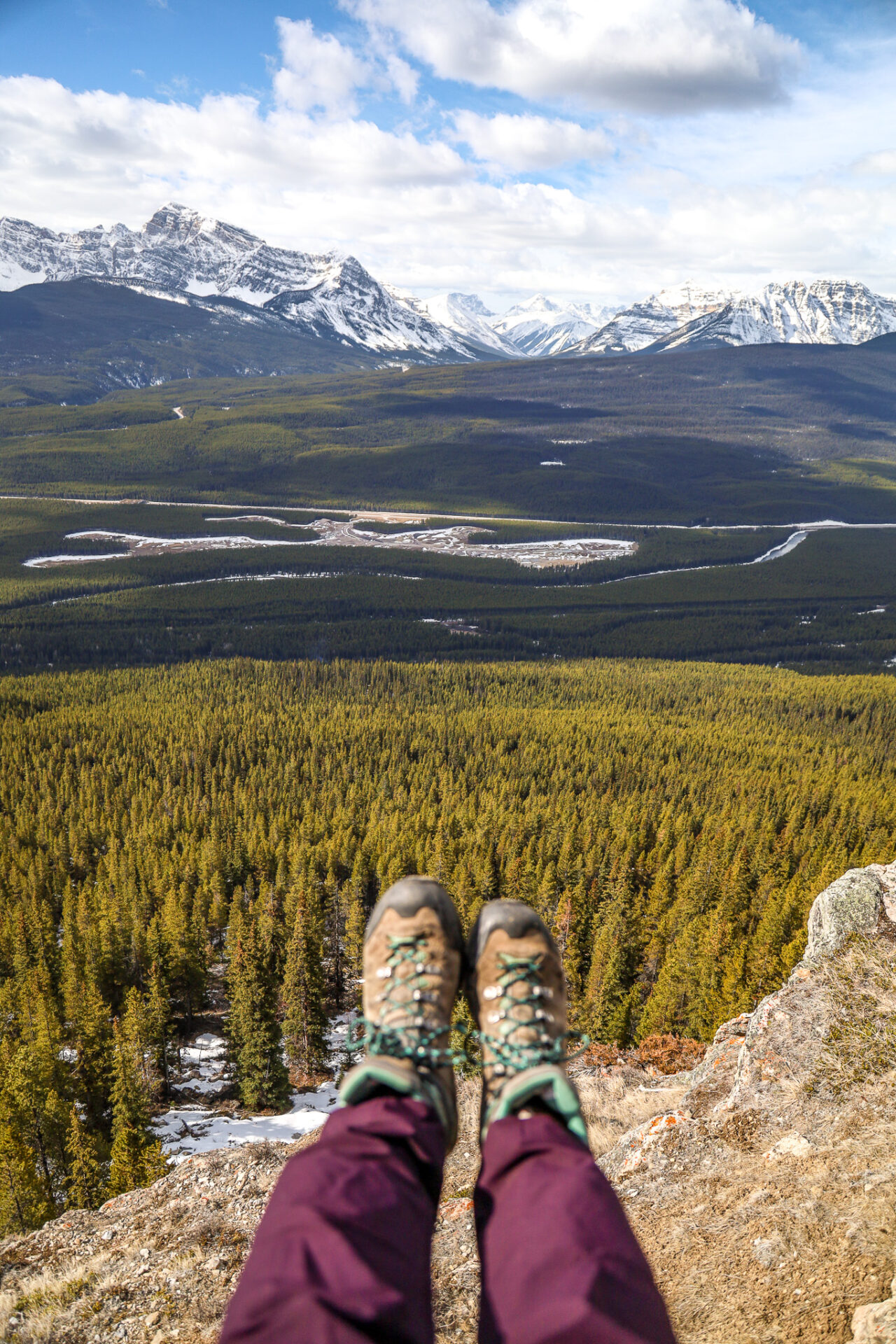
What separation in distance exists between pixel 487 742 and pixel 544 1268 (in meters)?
111

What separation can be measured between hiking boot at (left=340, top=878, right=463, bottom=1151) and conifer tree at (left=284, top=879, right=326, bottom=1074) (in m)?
42.5

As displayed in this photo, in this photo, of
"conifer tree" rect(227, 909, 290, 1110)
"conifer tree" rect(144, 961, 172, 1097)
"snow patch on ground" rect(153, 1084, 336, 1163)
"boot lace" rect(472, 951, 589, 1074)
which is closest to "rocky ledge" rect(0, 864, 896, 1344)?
"boot lace" rect(472, 951, 589, 1074)

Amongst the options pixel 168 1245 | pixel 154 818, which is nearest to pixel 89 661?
pixel 154 818

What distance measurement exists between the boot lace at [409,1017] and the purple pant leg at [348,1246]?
121 cm

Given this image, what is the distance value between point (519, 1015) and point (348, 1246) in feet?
12.3

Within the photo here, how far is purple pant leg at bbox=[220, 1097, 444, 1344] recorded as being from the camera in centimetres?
446

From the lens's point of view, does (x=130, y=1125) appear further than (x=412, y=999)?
Yes

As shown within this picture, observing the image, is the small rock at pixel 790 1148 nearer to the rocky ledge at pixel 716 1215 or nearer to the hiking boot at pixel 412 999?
the rocky ledge at pixel 716 1215

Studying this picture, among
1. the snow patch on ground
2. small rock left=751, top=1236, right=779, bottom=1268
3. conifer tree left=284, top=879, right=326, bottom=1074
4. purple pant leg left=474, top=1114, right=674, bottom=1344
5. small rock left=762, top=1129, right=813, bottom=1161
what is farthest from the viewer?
conifer tree left=284, top=879, right=326, bottom=1074

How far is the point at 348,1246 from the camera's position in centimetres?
493

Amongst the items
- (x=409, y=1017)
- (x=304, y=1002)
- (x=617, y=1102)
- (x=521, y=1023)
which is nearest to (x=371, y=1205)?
(x=409, y=1017)

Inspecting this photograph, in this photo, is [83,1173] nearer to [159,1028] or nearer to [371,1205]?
[159,1028]

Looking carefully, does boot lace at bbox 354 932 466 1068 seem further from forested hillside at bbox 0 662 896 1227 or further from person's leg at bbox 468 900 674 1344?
forested hillside at bbox 0 662 896 1227

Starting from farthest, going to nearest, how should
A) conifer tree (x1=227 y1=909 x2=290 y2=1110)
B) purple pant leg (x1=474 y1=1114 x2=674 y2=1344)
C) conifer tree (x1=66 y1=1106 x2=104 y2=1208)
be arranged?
conifer tree (x1=227 y1=909 x2=290 y2=1110), conifer tree (x1=66 y1=1106 x2=104 y2=1208), purple pant leg (x1=474 y1=1114 x2=674 y2=1344)
